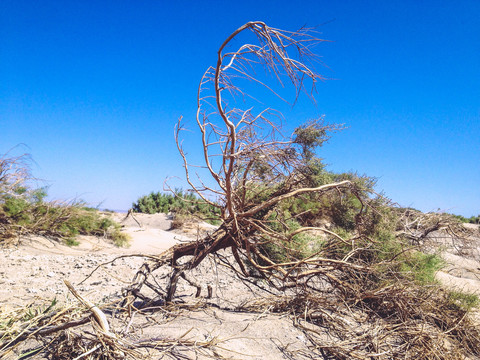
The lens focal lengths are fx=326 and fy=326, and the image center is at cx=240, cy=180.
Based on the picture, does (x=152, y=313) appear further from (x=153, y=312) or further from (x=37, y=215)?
(x=37, y=215)

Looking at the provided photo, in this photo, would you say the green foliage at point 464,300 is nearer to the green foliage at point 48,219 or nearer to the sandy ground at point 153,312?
the sandy ground at point 153,312

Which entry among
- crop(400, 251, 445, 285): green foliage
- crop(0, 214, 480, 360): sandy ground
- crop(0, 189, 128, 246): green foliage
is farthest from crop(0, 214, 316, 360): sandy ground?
crop(400, 251, 445, 285): green foliage

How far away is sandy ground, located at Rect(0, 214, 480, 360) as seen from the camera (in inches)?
104

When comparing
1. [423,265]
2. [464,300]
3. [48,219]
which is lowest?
[464,300]

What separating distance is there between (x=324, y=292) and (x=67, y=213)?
273 inches

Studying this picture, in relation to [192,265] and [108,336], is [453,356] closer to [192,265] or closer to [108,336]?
[192,265]

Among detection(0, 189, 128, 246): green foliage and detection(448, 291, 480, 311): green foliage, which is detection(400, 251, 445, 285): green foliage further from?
detection(0, 189, 128, 246): green foliage

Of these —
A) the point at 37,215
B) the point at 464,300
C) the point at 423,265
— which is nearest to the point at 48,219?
the point at 37,215

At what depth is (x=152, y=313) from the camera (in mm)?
3277

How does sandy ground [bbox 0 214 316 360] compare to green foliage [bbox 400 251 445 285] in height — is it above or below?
below

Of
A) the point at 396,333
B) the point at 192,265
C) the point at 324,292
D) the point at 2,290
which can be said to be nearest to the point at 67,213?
the point at 2,290

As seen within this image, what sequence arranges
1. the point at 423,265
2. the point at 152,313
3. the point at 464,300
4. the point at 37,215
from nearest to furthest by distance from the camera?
the point at 152,313, the point at 464,300, the point at 423,265, the point at 37,215

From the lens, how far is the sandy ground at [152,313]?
2654 millimetres

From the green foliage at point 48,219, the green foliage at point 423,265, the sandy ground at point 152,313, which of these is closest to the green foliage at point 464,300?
the sandy ground at point 152,313
